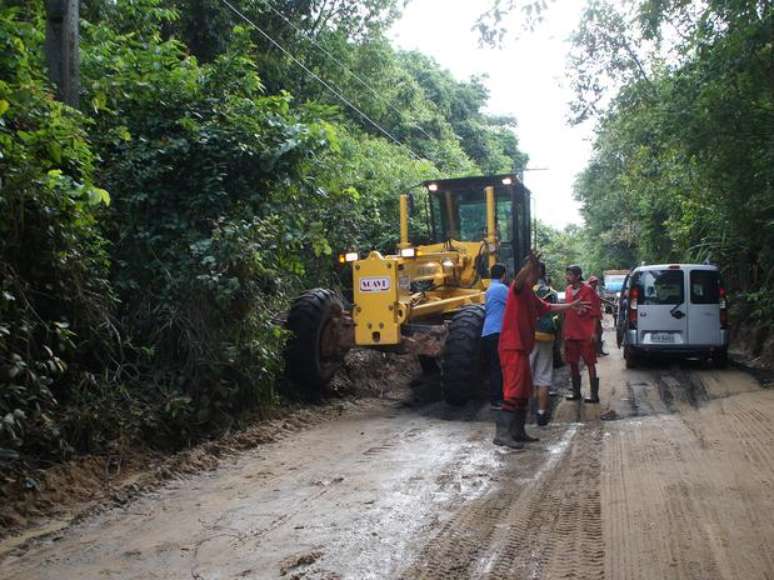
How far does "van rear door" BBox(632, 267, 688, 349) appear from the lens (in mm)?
14188

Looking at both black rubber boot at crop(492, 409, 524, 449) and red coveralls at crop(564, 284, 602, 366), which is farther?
red coveralls at crop(564, 284, 602, 366)

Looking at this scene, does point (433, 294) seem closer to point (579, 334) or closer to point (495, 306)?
point (579, 334)

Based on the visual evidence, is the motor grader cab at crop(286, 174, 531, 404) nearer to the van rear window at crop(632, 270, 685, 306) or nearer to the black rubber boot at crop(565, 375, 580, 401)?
the black rubber boot at crop(565, 375, 580, 401)

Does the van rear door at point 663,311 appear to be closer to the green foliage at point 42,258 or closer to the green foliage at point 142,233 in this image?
the green foliage at point 142,233

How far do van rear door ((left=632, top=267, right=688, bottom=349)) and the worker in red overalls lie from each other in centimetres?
725

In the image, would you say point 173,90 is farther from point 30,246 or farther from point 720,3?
point 720,3

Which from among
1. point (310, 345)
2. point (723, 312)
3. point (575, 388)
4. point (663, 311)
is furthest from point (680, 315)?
point (310, 345)

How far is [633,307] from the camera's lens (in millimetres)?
14516

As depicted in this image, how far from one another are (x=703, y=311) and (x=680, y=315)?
407 millimetres

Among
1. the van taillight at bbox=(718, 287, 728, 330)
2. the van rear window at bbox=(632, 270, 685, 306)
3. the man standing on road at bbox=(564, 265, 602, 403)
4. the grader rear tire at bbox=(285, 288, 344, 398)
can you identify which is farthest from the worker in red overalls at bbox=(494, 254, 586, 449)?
the van taillight at bbox=(718, 287, 728, 330)

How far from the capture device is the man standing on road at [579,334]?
33.7 ft

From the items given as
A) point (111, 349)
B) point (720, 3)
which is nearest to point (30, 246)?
point (111, 349)

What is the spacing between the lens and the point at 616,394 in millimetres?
11414

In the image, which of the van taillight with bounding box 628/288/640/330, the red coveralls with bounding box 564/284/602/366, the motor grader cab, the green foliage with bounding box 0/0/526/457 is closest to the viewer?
the green foliage with bounding box 0/0/526/457
